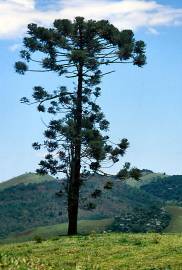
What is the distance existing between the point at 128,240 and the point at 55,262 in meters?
8.34

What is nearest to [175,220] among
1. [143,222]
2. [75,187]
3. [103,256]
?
[143,222]

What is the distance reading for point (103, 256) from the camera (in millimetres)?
29594

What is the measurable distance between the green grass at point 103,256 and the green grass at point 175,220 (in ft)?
317

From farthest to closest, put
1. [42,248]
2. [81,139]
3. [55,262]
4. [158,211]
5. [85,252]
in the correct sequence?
[158,211], [81,139], [42,248], [85,252], [55,262]

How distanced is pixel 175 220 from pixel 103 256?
115m

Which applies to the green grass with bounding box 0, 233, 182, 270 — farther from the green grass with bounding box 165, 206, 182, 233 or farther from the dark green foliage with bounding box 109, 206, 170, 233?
the green grass with bounding box 165, 206, 182, 233

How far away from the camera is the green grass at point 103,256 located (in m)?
26.1

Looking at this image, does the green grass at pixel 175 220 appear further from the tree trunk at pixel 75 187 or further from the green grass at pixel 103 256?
the green grass at pixel 103 256

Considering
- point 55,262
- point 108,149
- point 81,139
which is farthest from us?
point 108,149

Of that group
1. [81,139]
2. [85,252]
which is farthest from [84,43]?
[85,252]

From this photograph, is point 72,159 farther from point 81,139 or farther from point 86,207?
point 86,207

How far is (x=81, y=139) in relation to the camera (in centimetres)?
5050

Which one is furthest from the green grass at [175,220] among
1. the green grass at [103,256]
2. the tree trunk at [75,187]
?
the green grass at [103,256]

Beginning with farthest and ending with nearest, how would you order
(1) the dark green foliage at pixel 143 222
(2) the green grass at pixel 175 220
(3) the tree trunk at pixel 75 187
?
(2) the green grass at pixel 175 220 < (1) the dark green foliage at pixel 143 222 < (3) the tree trunk at pixel 75 187
